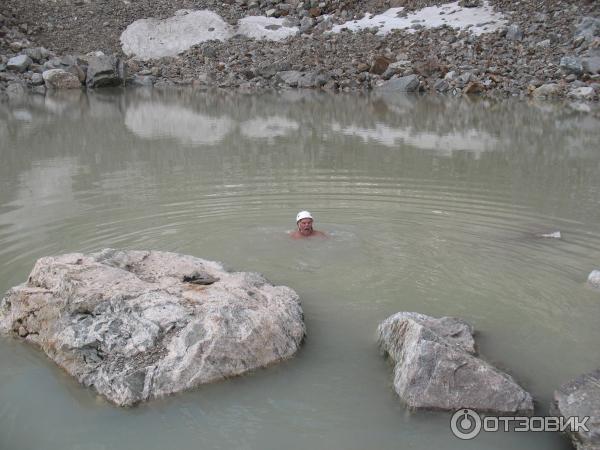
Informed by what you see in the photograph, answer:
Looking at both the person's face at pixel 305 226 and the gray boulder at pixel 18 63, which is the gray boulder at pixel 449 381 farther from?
the gray boulder at pixel 18 63

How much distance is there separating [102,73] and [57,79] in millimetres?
2576

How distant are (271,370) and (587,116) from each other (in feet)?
69.0

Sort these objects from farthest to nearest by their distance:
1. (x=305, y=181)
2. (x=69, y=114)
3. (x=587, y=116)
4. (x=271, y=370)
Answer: (x=69, y=114) → (x=587, y=116) → (x=305, y=181) → (x=271, y=370)

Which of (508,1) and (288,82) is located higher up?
(508,1)

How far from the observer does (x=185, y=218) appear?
422 inches

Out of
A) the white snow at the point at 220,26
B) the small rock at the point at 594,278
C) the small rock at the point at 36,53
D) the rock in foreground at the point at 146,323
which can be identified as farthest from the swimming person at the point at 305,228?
the small rock at the point at 36,53

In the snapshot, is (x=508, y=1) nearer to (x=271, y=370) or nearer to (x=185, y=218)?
(x=185, y=218)

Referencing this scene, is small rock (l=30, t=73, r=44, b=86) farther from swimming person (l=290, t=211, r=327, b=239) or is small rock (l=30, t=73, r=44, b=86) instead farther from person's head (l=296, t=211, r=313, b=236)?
person's head (l=296, t=211, r=313, b=236)

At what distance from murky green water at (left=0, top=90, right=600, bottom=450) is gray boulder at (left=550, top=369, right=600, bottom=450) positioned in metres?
0.23

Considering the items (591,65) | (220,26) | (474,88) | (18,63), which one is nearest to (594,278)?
(474,88)

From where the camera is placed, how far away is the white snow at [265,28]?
42.2 meters

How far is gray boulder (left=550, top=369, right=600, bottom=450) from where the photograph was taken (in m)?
4.39

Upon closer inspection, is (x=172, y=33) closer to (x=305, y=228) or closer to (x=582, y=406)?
(x=305, y=228)

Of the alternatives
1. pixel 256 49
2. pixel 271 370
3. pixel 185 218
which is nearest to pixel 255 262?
pixel 185 218
